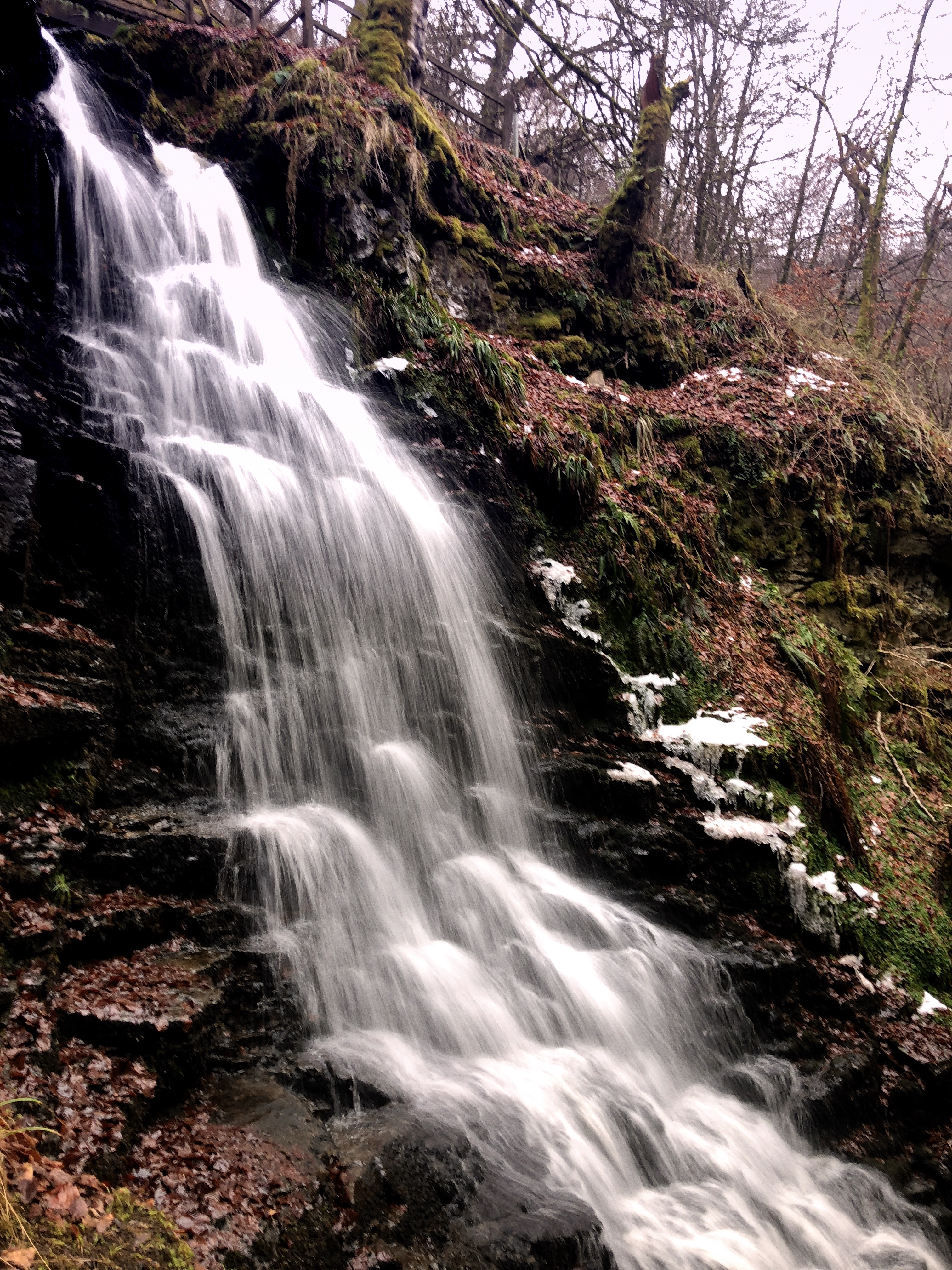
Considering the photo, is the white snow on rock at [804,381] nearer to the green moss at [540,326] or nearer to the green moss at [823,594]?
Answer: the green moss at [823,594]

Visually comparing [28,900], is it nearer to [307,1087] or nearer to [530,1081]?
[307,1087]

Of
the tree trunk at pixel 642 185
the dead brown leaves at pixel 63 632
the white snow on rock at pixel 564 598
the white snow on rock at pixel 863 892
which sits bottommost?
the white snow on rock at pixel 863 892

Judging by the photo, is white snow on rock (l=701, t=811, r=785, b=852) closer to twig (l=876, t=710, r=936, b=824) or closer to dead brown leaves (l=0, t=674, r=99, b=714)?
twig (l=876, t=710, r=936, b=824)

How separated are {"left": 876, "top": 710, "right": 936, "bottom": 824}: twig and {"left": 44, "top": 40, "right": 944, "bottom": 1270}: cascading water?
3691mm

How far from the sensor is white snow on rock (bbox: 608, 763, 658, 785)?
6414 mm

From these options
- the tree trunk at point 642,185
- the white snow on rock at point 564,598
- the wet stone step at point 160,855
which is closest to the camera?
the wet stone step at point 160,855

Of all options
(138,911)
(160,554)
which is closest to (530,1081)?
(138,911)

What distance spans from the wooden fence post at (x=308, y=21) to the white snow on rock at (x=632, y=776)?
1393cm

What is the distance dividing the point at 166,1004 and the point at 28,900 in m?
0.84

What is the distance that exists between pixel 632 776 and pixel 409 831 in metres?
2.08

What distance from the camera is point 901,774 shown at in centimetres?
802

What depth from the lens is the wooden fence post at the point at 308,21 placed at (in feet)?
44.1

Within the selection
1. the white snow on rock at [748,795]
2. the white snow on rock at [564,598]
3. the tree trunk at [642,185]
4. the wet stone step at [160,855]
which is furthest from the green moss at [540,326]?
the wet stone step at [160,855]

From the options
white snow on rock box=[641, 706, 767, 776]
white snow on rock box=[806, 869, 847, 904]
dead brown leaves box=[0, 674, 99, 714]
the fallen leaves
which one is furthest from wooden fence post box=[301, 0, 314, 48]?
the fallen leaves
